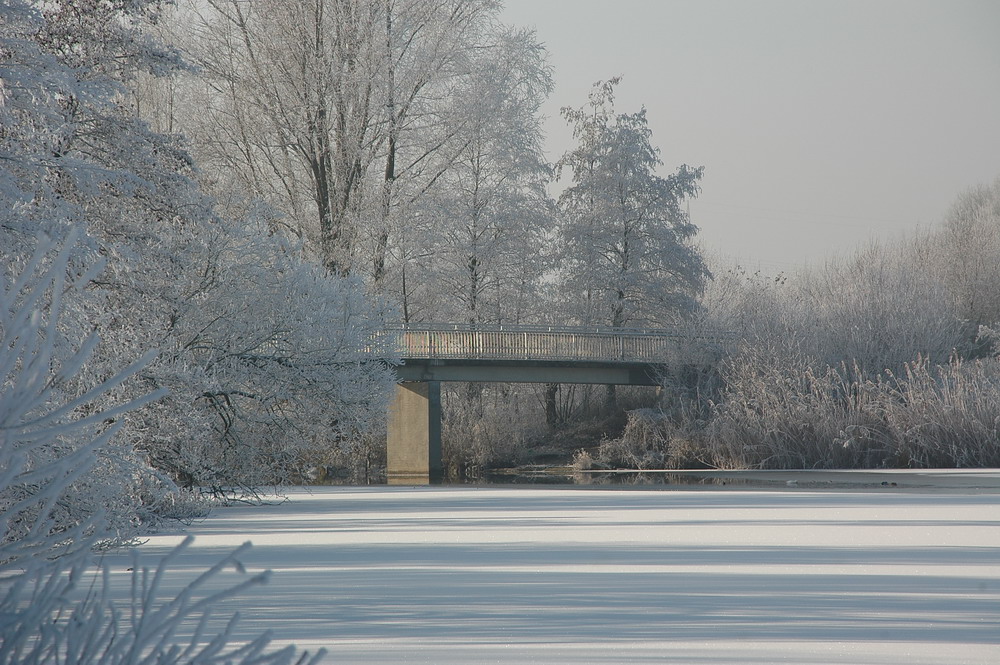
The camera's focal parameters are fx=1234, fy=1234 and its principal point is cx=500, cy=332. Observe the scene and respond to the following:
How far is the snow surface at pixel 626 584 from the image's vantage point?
17.2 ft

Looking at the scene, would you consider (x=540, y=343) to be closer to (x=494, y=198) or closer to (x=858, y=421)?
(x=494, y=198)

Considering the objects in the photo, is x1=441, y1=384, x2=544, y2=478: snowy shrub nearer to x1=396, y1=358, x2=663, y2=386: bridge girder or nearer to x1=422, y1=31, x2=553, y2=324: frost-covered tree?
x1=396, y1=358, x2=663, y2=386: bridge girder

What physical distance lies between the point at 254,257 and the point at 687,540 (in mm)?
9507

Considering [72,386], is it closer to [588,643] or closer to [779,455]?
[588,643]

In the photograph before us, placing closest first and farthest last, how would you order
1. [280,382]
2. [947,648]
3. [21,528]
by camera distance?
1. [947,648]
2. [21,528]
3. [280,382]

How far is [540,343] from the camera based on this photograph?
33719 mm

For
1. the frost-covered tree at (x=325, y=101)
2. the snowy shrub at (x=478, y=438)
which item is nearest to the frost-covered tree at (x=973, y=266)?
the snowy shrub at (x=478, y=438)

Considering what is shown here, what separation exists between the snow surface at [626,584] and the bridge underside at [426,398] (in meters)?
17.2

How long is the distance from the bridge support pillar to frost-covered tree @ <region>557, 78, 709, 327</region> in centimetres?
979

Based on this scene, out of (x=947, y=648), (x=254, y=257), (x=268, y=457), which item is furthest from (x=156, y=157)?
(x=947, y=648)

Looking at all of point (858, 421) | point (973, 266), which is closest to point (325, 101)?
point (858, 421)

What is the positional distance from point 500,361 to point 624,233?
9.82 metres

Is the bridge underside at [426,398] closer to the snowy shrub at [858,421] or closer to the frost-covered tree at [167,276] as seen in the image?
the snowy shrub at [858,421]

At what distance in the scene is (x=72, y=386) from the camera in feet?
32.8
